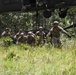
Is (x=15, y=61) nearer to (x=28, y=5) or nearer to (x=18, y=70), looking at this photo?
(x=18, y=70)

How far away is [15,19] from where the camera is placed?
40.6 meters

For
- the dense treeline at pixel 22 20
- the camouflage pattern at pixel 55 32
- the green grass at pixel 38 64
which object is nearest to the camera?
the green grass at pixel 38 64

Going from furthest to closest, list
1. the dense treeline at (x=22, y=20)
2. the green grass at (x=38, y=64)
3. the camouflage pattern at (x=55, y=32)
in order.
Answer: the dense treeline at (x=22, y=20), the camouflage pattern at (x=55, y=32), the green grass at (x=38, y=64)

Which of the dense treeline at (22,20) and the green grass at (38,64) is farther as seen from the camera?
the dense treeline at (22,20)

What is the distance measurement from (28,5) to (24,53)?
854cm

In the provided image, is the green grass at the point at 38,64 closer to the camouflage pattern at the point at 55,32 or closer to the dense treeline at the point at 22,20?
the camouflage pattern at the point at 55,32

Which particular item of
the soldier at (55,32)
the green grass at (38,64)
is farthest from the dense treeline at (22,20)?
the green grass at (38,64)

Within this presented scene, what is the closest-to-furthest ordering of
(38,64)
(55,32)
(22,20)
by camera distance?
(38,64) → (55,32) → (22,20)

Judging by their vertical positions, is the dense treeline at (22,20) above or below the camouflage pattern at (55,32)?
below

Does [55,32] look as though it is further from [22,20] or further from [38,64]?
[22,20]

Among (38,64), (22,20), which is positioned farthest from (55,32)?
(22,20)

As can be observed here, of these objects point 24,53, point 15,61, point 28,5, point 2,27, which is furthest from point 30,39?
point 2,27

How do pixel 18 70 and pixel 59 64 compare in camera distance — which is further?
pixel 59 64

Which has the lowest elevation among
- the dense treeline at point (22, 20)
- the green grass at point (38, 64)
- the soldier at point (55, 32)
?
the dense treeline at point (22, 20)
